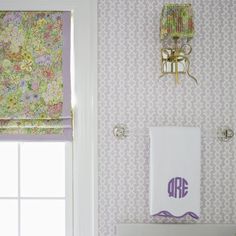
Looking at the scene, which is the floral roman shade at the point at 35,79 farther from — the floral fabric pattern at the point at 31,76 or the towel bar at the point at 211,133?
the towel bar at the point at 211,133

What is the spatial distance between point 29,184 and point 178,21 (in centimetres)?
123

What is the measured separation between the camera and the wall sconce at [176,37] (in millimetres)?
1734

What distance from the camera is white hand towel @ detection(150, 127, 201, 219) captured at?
176 centimetres

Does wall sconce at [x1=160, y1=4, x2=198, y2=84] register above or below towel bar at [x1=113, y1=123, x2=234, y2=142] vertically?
above

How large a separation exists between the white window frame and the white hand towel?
343mm

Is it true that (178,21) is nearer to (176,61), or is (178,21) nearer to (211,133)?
(176,61)

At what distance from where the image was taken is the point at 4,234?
78.9 inches

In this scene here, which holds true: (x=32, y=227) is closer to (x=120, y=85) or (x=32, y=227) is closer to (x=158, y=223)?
(x=158, y=223)

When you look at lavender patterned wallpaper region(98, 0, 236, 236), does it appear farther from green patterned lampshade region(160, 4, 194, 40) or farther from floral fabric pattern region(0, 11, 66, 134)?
floral fabric pattern region(0, 11, 66, 134)

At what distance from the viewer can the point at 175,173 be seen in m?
1.76

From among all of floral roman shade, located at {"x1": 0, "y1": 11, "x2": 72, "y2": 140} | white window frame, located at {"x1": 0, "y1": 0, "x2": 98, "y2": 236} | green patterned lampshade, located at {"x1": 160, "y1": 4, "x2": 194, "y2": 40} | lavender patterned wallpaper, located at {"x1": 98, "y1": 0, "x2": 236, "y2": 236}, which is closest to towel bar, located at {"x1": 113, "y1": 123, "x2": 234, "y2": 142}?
lavender patterned wallpaper, located at {"x1": 98, "y1": 0, "x2": 236, "y2": 236}

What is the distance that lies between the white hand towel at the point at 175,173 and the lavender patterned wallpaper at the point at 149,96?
4.8 inches

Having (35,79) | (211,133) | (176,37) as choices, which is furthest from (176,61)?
(35,79)

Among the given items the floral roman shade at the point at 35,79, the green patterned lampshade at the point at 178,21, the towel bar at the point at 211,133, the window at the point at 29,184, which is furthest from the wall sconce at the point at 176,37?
the window at the point at 29,184
